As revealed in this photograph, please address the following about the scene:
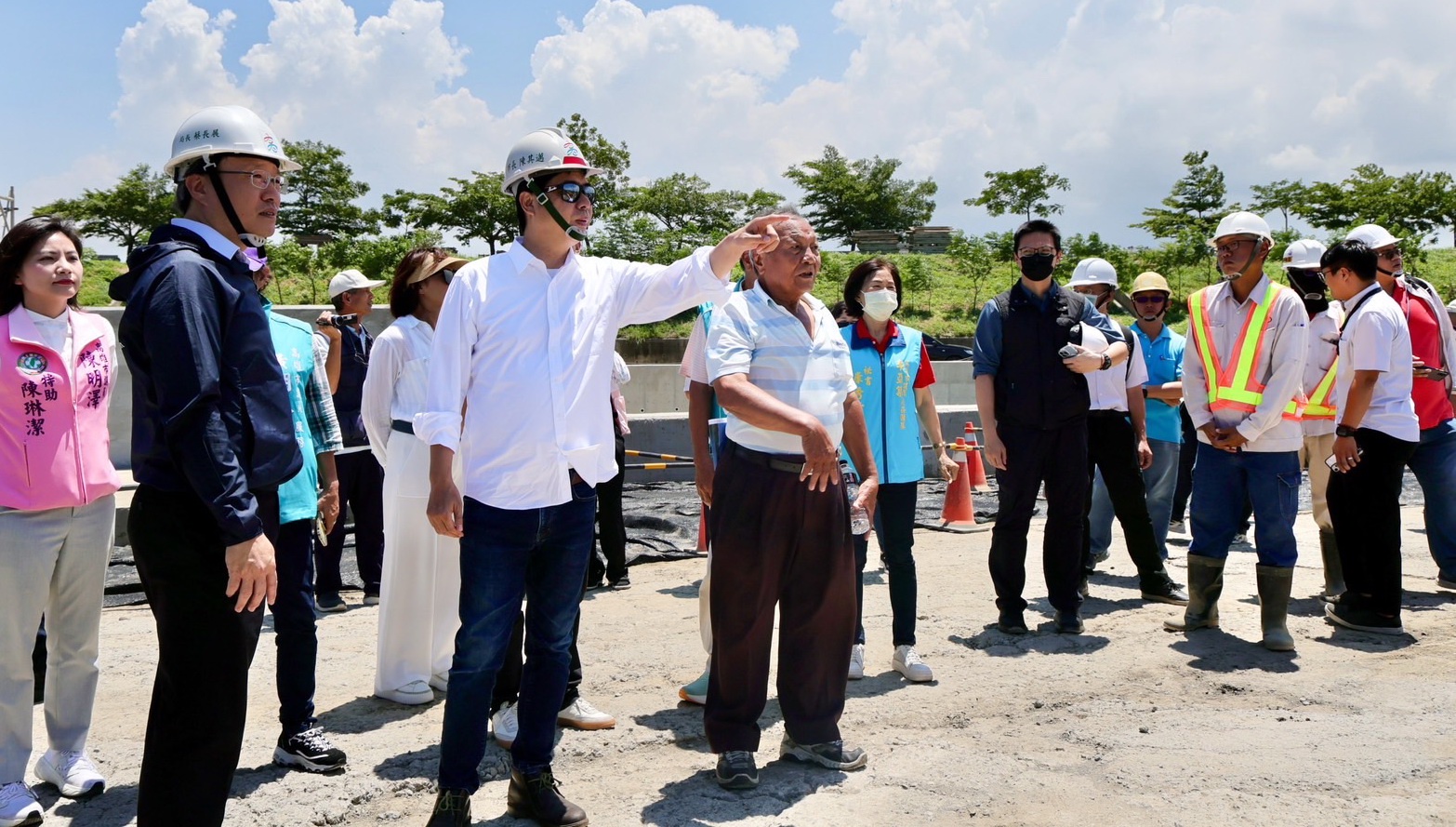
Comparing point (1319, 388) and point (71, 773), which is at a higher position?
point (1319, 388)

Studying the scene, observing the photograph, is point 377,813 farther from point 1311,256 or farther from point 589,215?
point 1311,256

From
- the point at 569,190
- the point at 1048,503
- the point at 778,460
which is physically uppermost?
the point at 569,190

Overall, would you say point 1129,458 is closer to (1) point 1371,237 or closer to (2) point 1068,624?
(2) point 1068,624

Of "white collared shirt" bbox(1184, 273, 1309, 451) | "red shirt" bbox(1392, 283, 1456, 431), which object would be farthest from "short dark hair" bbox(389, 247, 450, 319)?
"red shirt" bbox(1392, 283, 1456, 431)

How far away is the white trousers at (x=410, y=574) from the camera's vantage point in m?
5.14

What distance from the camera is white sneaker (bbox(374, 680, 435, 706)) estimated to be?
5219 mm

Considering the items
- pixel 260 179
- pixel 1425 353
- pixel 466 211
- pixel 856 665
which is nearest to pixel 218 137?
pixel 260 179

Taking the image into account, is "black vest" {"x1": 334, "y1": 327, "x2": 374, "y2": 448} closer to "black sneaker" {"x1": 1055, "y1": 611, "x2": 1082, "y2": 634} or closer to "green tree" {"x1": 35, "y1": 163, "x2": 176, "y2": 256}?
"black sneaker" {"x1": 1055, "y1": 611, "x2": 1082, "y2": 634}

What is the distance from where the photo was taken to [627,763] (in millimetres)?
4465

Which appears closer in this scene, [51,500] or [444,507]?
[444,507]

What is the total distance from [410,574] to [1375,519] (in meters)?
5.16

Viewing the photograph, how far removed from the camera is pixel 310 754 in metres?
4.35

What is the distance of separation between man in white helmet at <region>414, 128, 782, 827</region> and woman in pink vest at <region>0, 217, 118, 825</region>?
163 centimetres

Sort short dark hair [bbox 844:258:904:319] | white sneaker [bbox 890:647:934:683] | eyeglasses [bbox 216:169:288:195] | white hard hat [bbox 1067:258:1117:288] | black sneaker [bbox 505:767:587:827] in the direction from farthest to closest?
white hard hat [bbox 1067:258:1117:288] → short dark hair [bbox 844:258:904:319] → white sneaker [bbox 890:647:934:683] → black sneaker [bbox 505:767:587:827] → eyeglasses [bbox 216:169:288:195]
